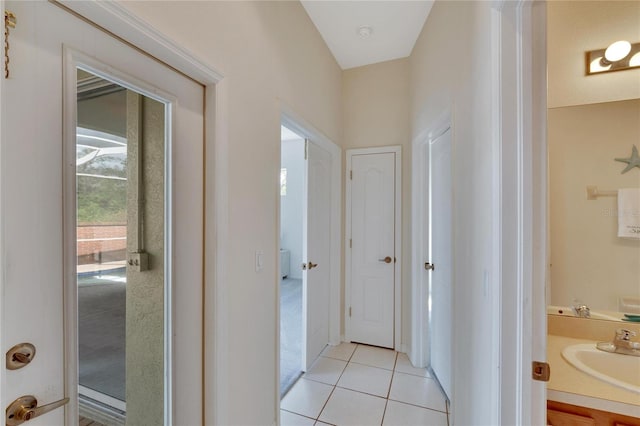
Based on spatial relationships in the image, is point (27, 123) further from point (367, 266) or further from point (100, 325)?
point (367, 266)

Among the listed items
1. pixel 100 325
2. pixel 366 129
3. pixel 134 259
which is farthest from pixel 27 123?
pixel 366 129

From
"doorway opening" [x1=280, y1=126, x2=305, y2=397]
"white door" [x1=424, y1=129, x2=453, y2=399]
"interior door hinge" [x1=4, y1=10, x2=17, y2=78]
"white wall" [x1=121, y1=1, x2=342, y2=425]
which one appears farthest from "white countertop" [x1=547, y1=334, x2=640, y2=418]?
"doorway opening" [x1=280, y1=126, x2=305, y2=397]

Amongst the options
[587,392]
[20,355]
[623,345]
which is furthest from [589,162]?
[20,355]

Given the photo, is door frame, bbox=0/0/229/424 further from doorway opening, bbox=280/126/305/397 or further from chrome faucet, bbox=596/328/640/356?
doorway opening, bbox=280/126/305/397

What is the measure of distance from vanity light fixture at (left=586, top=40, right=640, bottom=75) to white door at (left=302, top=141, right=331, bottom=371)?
1845 mm

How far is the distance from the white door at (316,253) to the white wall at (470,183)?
1137 mm

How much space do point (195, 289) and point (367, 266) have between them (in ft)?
6.83

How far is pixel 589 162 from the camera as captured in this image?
1.39 m

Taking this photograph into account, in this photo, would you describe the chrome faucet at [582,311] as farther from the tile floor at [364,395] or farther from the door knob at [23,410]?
the door knob at [23,410]

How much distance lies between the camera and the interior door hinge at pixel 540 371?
0.97 meters

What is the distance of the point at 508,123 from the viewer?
40.6 inches

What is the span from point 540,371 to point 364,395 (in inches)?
59.9

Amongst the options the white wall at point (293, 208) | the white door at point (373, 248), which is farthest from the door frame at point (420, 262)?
the white wall at point (293, 208)

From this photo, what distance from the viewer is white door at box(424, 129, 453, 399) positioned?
2039 mm
